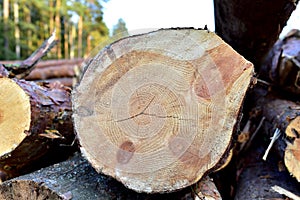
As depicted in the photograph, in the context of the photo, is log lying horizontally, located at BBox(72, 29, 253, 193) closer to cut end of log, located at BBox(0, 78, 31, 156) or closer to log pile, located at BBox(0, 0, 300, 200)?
log pile, located at BBox(0, 0, 300, 200)

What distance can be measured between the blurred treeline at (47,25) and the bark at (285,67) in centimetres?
1188

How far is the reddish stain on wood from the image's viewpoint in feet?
3.58

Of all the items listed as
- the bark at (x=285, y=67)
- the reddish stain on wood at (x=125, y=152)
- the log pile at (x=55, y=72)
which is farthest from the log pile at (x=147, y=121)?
the log pile at (x=55, y=72)

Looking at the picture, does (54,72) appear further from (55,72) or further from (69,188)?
(69,188)

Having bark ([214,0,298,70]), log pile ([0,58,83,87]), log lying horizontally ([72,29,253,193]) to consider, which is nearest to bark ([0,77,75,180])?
log lying horizontally ([72,29,253,193])

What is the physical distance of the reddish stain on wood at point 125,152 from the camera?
109 cm

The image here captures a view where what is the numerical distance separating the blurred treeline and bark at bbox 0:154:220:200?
12503 mm

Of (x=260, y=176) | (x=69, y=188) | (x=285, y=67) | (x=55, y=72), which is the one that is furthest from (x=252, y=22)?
(x=55, y=72)

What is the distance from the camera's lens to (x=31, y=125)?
137 centimetres

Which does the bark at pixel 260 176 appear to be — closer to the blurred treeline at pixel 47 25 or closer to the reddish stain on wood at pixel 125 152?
the reddish stain on wood at pixel 125 152

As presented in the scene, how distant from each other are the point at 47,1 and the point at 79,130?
15.5m

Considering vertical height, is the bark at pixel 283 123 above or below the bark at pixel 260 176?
above

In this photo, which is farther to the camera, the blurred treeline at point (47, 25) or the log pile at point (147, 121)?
the blurred treeline at point (47, 25)

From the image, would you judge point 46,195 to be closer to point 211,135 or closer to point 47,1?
point 211,135
